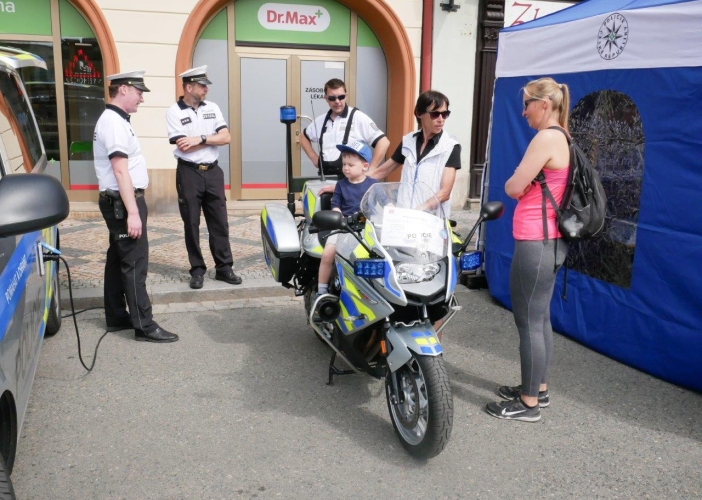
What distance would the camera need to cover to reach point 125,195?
15.3 ft

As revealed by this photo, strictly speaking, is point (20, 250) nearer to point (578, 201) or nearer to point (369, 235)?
point (369, 235)

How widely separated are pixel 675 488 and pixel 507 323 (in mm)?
2431

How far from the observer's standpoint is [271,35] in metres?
9.97

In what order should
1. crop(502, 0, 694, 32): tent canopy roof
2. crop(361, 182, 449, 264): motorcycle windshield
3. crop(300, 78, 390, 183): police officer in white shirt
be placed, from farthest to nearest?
crop(300, 78, 390, 183): police officer in white shirt → crop(502, 0, 694, 32): tent canopy roof → crop(361, 182, 449, 264): motorcycle windshield

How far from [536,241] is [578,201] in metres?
0.30

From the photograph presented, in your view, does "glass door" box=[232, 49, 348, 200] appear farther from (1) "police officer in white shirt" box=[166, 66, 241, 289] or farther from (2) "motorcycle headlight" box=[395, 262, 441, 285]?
(2) "motorcycle headlight" box=[395, 262, 441, 285]

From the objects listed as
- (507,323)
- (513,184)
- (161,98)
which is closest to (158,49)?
(161,98)

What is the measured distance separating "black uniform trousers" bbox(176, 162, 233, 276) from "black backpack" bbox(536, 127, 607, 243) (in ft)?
10.9

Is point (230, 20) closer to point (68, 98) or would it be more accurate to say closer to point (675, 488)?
point (68, 98)

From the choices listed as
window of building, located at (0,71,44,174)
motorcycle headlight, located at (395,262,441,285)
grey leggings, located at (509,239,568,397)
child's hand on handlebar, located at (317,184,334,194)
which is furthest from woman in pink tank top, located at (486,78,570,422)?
window of building, located at (0,71,44,174)

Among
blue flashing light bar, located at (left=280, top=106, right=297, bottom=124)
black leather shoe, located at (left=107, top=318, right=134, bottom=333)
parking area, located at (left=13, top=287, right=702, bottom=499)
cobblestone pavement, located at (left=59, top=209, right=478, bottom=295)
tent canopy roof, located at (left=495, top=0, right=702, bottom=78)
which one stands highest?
tent canopy roof, located at (left=495, top=0, right=702, bottom=78)

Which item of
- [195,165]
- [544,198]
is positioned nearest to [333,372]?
[544,198]

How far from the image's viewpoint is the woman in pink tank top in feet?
11.8

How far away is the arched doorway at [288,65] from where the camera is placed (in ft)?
32.2
